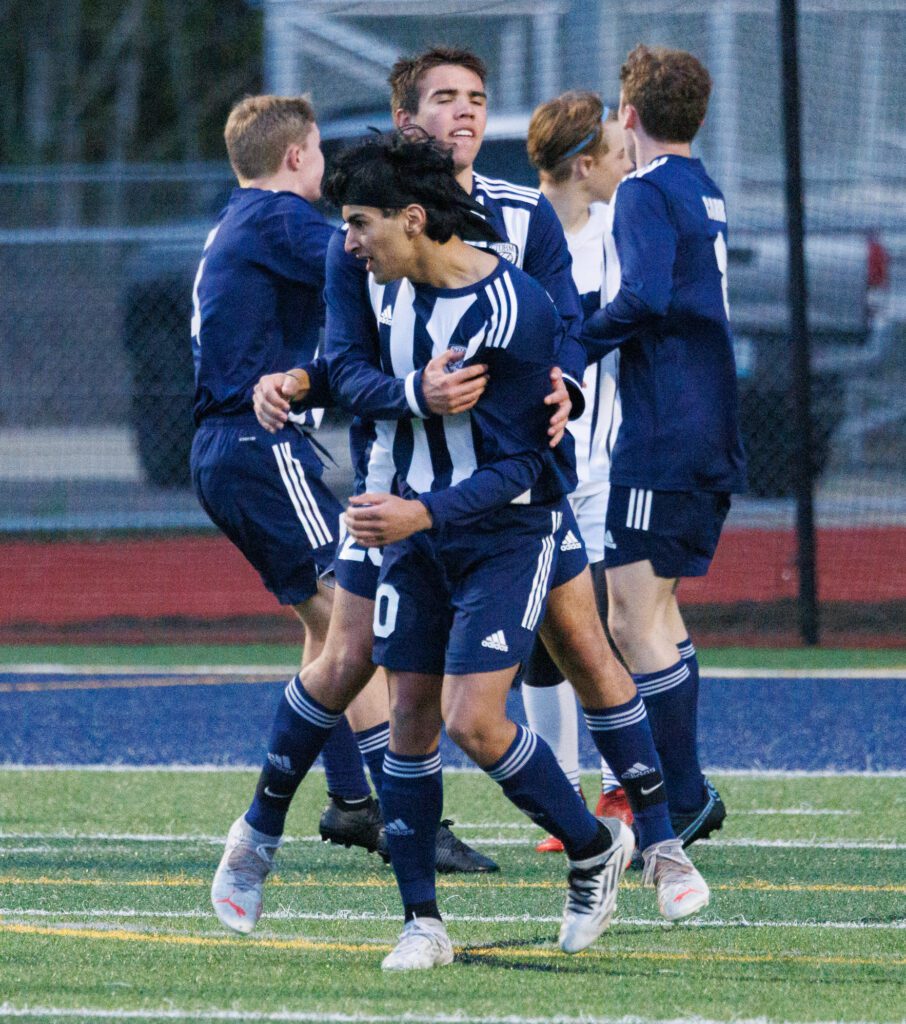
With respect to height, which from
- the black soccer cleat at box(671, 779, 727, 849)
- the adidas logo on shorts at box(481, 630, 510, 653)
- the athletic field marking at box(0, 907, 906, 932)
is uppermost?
the adidas logo on shorts at box(481, 630, 510, 653)

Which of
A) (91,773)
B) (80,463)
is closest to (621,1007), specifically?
(91,773)

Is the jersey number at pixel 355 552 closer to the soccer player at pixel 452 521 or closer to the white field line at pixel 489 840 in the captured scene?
the soccer player at pixel 452 521

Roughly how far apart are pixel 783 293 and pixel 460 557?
945 centimetres

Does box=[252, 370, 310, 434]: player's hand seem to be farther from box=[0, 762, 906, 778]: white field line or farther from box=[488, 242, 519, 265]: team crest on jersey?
box=[0, 762, 906, 778]: white field line

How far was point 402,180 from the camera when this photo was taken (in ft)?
14.8

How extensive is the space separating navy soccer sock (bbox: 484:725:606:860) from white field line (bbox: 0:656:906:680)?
5563 millimetres

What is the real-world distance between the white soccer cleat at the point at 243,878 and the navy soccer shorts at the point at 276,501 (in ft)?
4.31

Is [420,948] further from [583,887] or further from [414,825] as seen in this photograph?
[583,887]

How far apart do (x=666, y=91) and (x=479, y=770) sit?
300 centimetres

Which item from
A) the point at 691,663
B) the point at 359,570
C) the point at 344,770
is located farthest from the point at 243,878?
the point at 691,663

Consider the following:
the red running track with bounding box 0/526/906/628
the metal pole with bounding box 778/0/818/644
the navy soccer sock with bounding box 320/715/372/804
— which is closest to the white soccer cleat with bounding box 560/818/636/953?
the navy soccer sock with bounding box 320/715/372/804

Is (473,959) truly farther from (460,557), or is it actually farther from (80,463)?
(80,463)

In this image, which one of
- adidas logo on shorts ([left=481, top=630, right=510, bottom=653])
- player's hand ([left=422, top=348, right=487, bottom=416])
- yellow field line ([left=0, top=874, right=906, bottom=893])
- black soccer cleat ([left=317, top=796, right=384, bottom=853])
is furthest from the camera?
black soccer cleat ([left=317, top=796, right=384, bottom=853])

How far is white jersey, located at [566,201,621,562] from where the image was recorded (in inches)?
260
